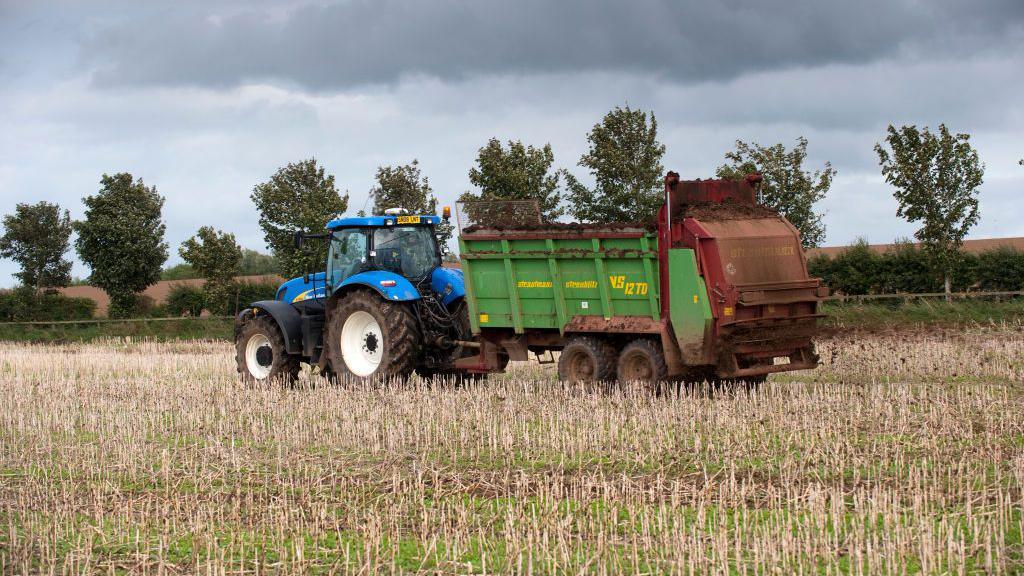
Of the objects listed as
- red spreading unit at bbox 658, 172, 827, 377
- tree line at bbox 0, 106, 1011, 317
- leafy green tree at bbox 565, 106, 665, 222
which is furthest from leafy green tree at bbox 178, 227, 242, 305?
red spreading unit at bbox 658, 172, 827, 377

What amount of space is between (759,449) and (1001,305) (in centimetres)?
1971

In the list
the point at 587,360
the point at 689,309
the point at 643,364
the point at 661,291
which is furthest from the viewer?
the point at 587,360

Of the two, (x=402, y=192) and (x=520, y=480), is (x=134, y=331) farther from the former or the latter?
(x=520, y=480)

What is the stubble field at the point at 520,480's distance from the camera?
720 centimetres

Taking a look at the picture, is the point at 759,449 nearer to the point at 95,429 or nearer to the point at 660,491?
the point at 660,491

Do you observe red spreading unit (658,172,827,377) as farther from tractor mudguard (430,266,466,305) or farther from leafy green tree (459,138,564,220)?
leafy green tree (459,138,564,220)

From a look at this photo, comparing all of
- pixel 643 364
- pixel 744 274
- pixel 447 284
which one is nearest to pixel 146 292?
pixel 447 284

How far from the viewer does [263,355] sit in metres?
18.5

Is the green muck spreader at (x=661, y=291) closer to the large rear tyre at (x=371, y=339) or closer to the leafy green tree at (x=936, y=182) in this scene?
the large rear tyre at (x=371, y=339)

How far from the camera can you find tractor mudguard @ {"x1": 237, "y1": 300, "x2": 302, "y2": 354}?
17.8m

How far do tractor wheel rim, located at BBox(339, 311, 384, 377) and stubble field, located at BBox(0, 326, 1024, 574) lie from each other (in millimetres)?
717

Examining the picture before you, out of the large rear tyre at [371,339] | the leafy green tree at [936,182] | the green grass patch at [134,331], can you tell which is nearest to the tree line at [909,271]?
the leafy green tree at [936,182]

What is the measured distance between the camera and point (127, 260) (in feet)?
166

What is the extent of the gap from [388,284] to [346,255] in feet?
3.93
